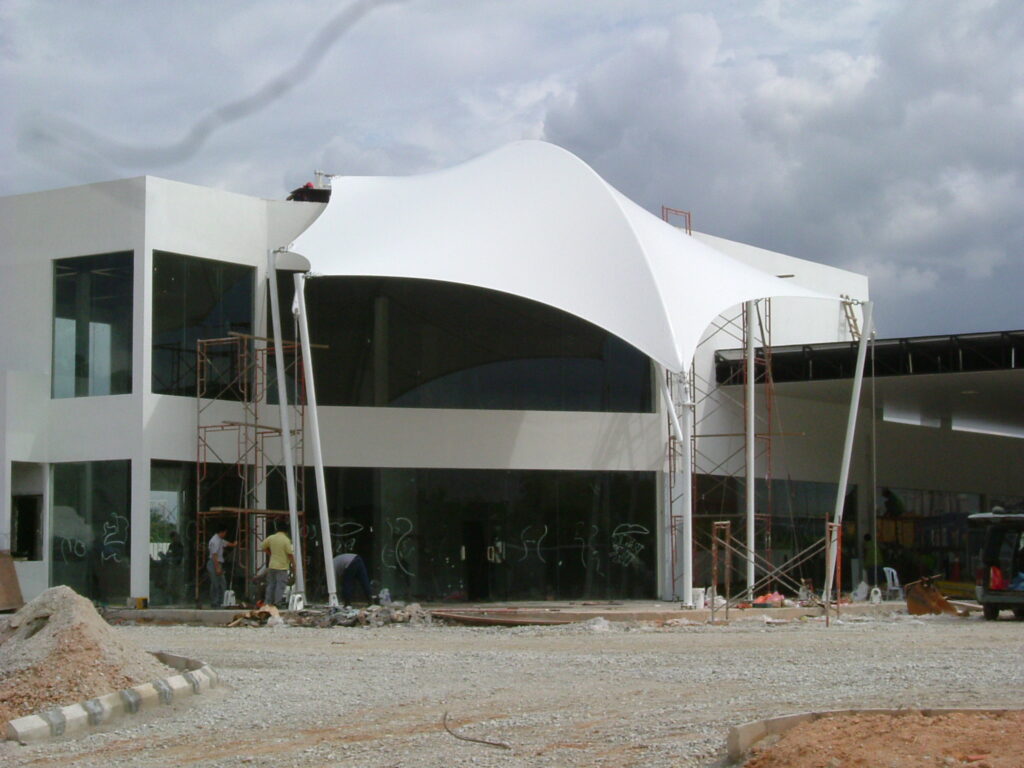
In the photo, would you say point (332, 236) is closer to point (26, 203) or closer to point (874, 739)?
point (26, 203)

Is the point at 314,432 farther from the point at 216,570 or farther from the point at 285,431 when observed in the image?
the point at 216,570

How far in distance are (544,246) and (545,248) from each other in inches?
2.6

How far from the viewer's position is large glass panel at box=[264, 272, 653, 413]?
94.4 feet

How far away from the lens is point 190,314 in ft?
89.2

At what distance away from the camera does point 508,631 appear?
72.9 feet

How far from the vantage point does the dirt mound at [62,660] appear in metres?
12.5

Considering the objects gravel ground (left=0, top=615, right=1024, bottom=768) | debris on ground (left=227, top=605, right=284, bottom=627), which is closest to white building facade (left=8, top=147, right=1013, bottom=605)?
debris on ground (left=227, top=605, right=284, bottom=627)

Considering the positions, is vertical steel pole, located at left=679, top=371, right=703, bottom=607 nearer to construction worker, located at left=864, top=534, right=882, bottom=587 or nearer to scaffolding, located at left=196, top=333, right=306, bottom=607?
scaffolding, located at left=196, top=333, right=306, bottom=607

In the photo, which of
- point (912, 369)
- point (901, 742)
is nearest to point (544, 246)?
point (912, 369)

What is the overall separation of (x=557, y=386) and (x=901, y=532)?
14.4 m

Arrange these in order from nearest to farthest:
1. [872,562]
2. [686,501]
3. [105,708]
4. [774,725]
→ 1. [774,725]
2. [105,708]
3. [686,501]
4. [872,562]

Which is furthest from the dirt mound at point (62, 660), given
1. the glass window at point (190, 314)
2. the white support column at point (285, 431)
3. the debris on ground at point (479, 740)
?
the glass window at point (190, 314)

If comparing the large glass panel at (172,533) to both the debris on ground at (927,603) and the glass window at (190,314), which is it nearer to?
the glass window at (190,314)

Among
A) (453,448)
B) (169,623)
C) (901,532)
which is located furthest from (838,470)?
(169,623)
